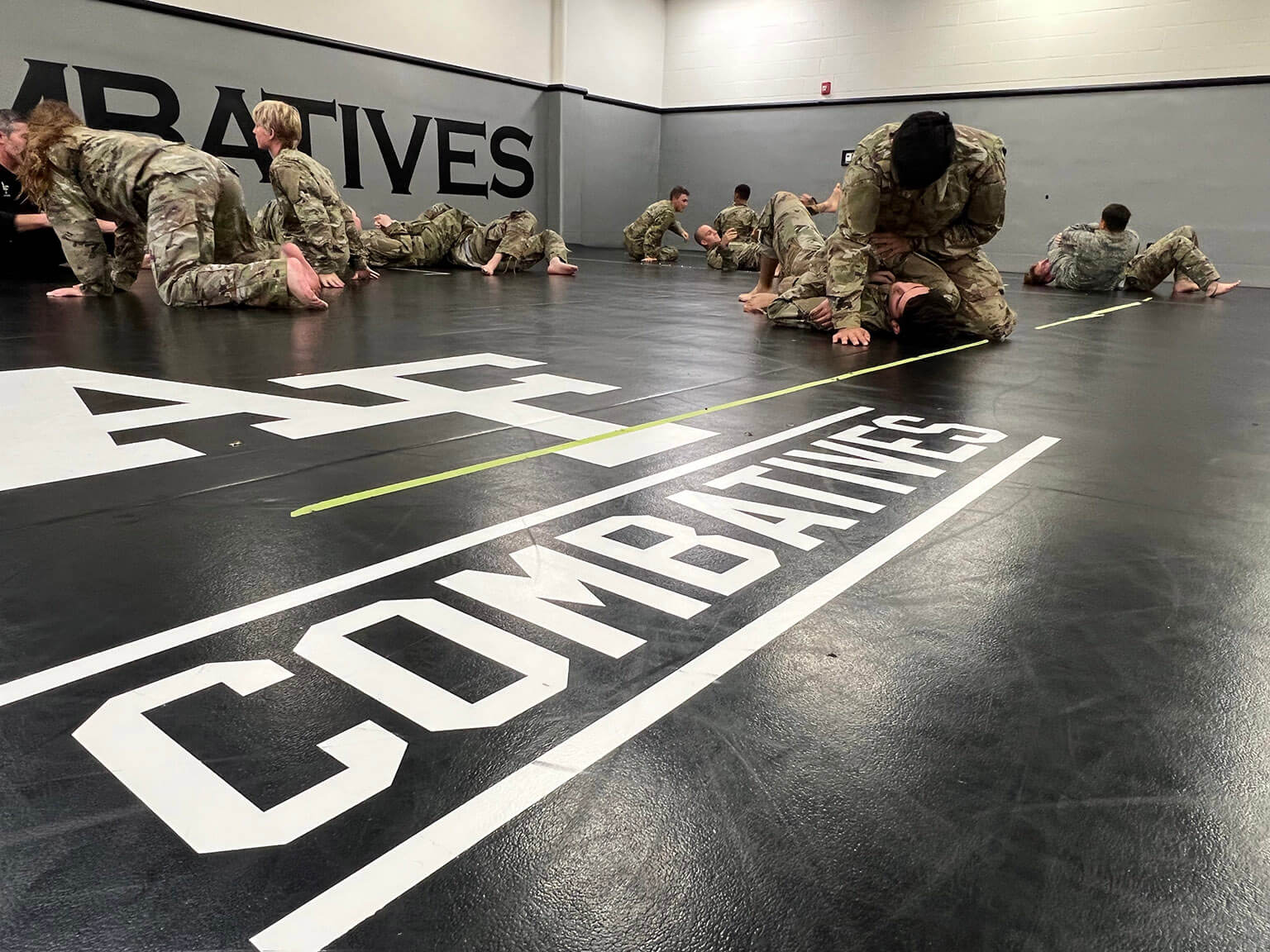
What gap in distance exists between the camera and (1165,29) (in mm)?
10258

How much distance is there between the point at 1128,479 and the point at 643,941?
6.16 feet

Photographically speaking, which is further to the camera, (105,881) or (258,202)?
(258,202)

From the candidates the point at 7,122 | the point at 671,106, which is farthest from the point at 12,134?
the point at 671,106

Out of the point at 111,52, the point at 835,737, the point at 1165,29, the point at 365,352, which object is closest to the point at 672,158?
the point at 1165,29

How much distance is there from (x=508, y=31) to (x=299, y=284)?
8.97 metres

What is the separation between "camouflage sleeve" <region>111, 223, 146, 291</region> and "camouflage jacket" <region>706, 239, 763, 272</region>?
23.0 feet

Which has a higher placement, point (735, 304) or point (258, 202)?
point (258, 202)

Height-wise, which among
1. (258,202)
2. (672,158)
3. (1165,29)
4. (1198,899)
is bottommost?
(1198,899)

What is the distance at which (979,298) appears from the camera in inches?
183

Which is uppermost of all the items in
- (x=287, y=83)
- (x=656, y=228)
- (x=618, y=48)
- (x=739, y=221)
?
(x=618, y=48)

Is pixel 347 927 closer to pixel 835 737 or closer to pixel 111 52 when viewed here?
pixel 835 737

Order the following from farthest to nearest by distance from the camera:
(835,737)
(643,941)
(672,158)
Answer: (672,158), (835,737), (643,941)

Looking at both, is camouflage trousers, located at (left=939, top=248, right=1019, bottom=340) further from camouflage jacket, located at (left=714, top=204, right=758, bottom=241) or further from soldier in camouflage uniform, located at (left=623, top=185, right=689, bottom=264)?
camouflage jacket, located at (left=714, top=204, right=758, bottom=241)

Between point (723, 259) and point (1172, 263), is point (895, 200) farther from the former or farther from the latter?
point (723, 259)
